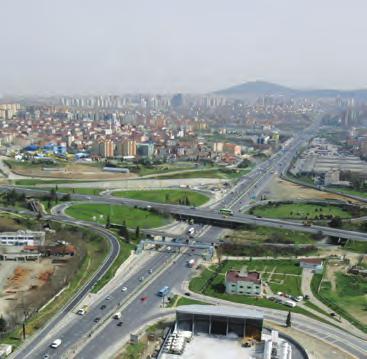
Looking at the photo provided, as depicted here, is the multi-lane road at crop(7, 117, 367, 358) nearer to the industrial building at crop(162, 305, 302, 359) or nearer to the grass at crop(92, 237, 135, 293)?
the grass at crop(92, 237, 135, 293)

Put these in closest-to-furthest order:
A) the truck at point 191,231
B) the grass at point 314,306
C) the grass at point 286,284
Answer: the grass at point 314,306 < the grass at point 286,284 < the truck at point 191,231

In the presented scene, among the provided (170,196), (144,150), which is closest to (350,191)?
(170,196)

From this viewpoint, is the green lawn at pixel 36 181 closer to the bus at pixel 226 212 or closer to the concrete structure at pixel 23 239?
the concrete structure at pixel 23 239

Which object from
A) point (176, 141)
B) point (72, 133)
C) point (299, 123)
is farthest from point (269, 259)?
point (299, 123)

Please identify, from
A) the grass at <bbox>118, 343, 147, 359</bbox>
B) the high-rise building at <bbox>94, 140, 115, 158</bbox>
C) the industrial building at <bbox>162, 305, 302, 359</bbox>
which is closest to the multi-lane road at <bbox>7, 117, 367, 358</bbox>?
the grass at <bbox>118, 343, 147, 359</bbox>

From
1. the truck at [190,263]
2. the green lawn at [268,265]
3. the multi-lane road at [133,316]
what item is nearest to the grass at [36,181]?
the multi-lane road at [133,316]
